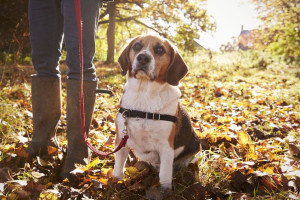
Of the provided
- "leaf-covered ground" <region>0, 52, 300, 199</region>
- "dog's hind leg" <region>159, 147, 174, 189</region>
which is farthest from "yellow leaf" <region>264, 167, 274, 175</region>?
"dog's hind leg" <region>159, 147, 174, 189</region>

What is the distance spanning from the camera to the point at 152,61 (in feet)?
8.04

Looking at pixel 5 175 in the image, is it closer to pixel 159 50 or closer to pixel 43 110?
pixel 43 110

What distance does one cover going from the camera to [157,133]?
2.27 metres

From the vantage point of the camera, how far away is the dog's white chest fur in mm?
2268

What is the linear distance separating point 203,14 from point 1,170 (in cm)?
1449

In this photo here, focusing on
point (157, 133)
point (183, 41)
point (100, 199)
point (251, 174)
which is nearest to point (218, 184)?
point (251, 174)

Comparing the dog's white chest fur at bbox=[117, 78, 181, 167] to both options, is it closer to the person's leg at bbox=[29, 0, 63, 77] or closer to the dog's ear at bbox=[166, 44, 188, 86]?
the dog's ear at bbox=[166, 44, 188, 86]

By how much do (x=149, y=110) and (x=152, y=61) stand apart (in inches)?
18.1

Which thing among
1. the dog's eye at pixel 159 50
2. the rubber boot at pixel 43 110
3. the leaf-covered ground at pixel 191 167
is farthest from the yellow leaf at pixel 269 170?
the rubber boot at pixel 43 110

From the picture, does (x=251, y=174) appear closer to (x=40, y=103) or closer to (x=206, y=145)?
(x=206, y=145)

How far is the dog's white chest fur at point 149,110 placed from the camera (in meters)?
2.27

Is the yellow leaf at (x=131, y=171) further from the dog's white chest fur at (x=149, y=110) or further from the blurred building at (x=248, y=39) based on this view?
the blurred building at (x=248, y=39)

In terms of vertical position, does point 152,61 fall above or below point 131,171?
above

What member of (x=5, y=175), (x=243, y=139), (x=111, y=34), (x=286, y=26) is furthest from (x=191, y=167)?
(x=286, y=26)
